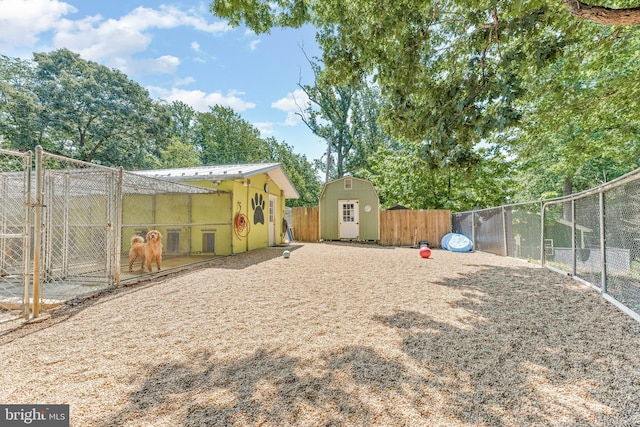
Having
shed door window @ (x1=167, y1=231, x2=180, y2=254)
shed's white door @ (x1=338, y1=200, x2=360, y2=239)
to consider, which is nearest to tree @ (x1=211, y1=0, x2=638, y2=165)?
shed door window @ (x1=167, y1=231, x2=180, y2=254)

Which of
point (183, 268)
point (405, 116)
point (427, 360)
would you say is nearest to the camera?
point (427, 360)

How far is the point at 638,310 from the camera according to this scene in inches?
125

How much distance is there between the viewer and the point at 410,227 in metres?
13.2

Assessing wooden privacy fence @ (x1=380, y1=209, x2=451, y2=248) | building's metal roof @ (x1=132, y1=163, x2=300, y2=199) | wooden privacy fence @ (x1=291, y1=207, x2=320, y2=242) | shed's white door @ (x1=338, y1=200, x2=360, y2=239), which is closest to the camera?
building's metal roof @ (x1=132, y1=163, x2=300, y2=199)

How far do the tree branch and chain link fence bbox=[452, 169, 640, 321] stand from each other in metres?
1.72

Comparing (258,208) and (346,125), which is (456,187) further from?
(346,125)

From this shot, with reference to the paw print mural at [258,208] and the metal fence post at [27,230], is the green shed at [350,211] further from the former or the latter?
the metal fence post at [27,230]

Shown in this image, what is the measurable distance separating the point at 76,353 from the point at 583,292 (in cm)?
637

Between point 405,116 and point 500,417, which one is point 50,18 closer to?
point 405,116

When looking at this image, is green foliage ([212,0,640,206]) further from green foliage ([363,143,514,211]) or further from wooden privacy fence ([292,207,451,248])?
green foliage ([363,143,514,211])

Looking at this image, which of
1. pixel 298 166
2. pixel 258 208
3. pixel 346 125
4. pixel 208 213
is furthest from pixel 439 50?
pixel 298 166

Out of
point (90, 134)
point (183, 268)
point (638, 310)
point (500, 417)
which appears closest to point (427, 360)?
point (500, 417)

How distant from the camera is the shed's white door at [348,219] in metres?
14.2

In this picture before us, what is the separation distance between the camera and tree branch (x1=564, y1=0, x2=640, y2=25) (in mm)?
3072
